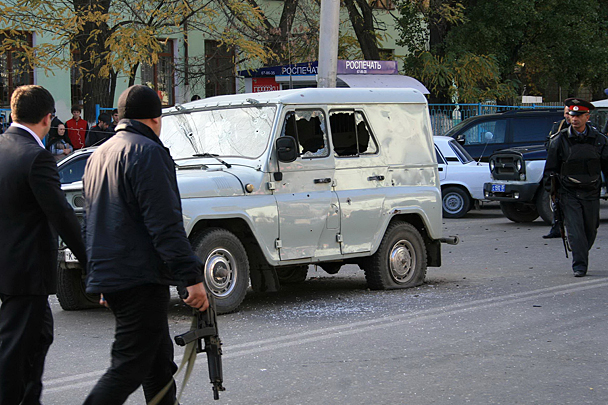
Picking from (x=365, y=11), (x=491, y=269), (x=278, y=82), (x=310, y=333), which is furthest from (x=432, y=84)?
(x=310, y=333)

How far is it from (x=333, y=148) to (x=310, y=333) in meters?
2.36

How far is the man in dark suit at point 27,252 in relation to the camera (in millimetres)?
4484

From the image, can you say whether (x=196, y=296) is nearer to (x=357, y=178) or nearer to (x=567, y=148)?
(x=357, y=178)

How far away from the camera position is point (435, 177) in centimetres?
1006

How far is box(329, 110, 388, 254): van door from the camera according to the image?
916cm

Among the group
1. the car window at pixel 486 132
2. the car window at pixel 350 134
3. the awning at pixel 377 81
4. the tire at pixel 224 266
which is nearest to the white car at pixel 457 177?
the car window at pixel 486 132

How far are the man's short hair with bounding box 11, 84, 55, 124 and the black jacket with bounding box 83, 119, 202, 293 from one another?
2.30 feet

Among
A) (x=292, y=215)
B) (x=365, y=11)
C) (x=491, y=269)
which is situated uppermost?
(x=365, y=11)

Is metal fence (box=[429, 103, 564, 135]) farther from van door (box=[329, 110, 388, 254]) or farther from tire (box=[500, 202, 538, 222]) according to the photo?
van door (box=[329, 110, 388, 254])

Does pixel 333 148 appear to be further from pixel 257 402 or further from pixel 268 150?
pixel 257 402

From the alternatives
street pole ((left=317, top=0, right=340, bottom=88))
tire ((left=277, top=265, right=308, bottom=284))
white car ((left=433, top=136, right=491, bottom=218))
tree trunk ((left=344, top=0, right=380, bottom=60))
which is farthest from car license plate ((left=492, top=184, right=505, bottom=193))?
tree trunk ((left=344, top=0, right=380, bottom=60))

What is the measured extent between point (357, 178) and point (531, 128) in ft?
36.5

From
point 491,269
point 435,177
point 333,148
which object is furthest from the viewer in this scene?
point 491,269

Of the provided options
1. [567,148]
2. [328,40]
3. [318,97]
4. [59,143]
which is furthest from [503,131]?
[318,97]
